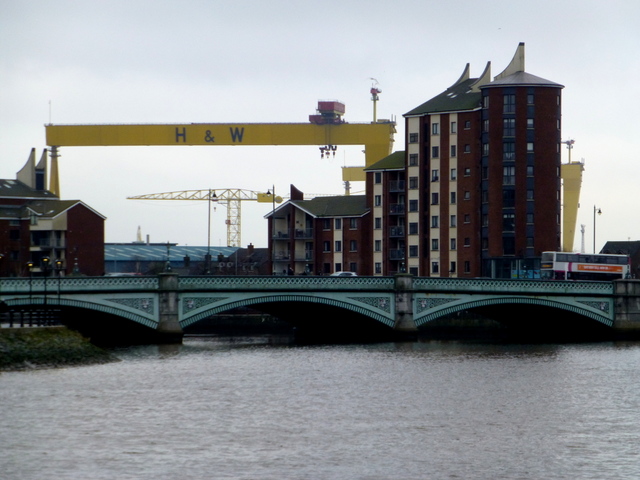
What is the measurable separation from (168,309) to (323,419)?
34.4 metres

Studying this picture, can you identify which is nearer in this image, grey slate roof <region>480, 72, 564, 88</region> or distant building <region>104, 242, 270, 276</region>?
grey slate roof <region>480, 72, 564, 88</region>

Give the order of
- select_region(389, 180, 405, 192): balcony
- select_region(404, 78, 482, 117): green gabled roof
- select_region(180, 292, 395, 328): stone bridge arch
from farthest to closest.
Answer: select_region(389, 180, 405, 192): balcony
select_region(404, 78, 482, 117): green gabled roof
select_region(180, 292, 395, 328): stone bridge arch

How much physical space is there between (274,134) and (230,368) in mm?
61818

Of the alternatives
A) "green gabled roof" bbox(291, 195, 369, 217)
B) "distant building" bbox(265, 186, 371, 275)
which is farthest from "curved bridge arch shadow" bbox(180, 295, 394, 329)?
"green gabled roof" bbox(291, 195, 369, 217)

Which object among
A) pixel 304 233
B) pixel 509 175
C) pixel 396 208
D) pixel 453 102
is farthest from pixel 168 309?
pixel 304 233

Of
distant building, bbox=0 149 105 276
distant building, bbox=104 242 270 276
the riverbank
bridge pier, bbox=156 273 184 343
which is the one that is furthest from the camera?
distant building, bbox=104 242 270 276

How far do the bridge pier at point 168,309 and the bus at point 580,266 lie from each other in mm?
41234

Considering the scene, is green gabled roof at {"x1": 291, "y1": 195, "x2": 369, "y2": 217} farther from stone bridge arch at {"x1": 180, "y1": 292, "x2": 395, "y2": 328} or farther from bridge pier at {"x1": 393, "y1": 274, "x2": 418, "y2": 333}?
stone bridge arch at {"x1": 180, "y1": 292, "x2": 395, "y2": 328}

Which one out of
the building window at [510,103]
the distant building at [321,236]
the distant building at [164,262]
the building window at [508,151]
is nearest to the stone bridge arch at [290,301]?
the building window at [508,151]

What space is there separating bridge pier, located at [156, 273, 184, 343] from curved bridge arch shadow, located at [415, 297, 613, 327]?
56.2ft

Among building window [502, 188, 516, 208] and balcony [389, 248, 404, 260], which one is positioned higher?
building window [502, 188, 516, 208]

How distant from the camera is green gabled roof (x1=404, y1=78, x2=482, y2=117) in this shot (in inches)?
4786

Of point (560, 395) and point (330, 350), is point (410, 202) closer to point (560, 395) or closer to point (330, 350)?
point (330, 350)

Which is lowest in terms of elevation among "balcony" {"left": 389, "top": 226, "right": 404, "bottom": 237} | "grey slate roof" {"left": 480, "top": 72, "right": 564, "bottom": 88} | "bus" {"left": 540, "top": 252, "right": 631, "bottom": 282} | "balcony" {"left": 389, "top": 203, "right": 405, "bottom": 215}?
"bus" {"left": 540, "top": 252, "right": 631, "bottom": 282}
